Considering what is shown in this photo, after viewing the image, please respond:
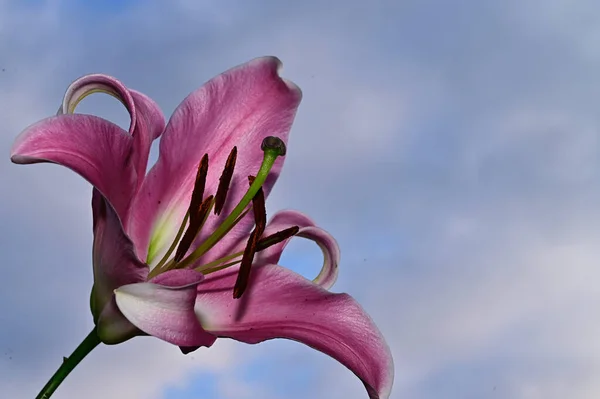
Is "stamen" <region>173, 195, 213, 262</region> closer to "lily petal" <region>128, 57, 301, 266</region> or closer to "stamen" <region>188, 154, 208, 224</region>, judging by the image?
"stamen" <region>188, 154, 208, 224</region>

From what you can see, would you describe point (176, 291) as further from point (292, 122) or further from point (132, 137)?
point (292, 122)

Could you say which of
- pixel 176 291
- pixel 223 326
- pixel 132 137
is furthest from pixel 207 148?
pixel 176 291

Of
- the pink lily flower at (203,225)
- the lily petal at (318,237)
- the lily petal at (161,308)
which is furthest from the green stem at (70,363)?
the lily petal at (318,237)

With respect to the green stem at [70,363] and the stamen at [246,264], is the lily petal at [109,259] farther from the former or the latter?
the stamen at [246,264]

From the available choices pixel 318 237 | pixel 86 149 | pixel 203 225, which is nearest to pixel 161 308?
pixel 86 149

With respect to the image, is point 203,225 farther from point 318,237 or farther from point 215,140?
point 318,237

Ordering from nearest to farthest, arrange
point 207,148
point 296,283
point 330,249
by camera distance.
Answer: point 296,283, point 207,148, point 330,249
